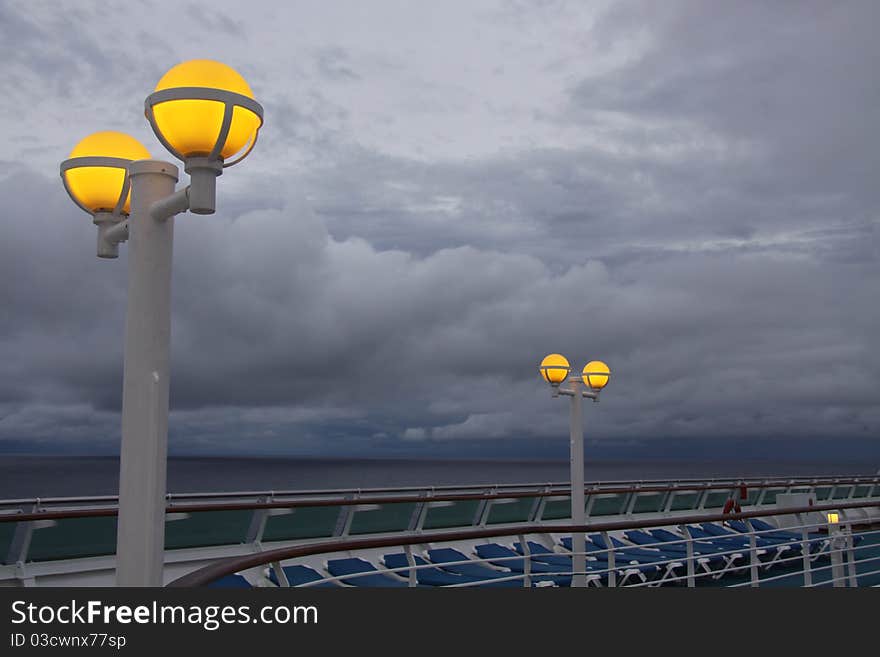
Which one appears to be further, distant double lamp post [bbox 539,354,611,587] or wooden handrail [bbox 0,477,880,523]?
distant double lamp post [bbox 539,354,611,587]

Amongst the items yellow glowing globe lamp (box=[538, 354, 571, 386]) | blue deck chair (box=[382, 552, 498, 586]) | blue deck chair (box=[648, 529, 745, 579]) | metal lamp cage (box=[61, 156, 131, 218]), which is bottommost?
blue deck chair (box=[382, 552, 498, 586])

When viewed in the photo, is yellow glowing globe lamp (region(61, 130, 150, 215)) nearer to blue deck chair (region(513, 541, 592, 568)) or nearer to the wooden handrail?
the wooden handrail

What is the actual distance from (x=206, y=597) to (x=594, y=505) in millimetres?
12216

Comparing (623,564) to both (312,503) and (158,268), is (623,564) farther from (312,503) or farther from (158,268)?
(158,268)

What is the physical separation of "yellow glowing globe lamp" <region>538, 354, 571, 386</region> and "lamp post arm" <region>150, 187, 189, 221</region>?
6884 mm

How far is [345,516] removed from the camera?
9906mm

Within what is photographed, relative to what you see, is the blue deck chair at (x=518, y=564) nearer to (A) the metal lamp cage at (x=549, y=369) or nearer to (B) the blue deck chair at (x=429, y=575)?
(B) the blue deck chair at (x=429, y=575)

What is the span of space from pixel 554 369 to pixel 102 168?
6728 millimetres

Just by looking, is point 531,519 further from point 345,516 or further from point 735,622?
point 735,622

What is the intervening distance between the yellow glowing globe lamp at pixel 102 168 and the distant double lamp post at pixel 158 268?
1.51ft

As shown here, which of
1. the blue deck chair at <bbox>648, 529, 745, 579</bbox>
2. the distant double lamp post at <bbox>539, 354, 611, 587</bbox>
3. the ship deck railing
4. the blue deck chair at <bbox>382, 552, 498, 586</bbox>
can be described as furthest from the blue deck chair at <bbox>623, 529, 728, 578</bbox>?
the blue deck chair at <bbox>382, 552, 498, 586</bbox>

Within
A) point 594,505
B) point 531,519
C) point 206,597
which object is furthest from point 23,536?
point 594,505

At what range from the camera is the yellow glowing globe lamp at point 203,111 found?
2.68 meters

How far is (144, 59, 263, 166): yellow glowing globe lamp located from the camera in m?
2.68
